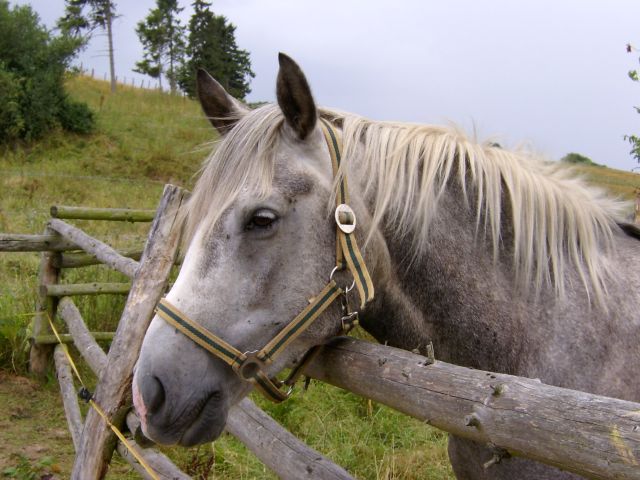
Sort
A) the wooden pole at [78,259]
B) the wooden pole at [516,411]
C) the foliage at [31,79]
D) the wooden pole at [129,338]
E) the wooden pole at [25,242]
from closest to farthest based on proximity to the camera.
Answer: the wooden pole at [516,411] < the wooden pole at [129,338] < the wooden pole at [25,242] < the wooden pole at [78,259] < the foliage at [31,79]

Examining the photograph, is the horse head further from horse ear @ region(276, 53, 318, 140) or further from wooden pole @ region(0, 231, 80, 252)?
wooden pole @ region(0, 231, 80, 252)

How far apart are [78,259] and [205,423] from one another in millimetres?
4635

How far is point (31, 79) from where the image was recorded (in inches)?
761

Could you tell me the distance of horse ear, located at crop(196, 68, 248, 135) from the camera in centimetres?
219

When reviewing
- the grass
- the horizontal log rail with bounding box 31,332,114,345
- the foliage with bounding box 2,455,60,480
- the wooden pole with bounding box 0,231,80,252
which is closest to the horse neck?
the grass

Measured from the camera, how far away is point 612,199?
235 centimetres

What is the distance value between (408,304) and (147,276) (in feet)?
5.30

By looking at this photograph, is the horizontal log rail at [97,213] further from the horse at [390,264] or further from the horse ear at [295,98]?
the horse ear at [295,98]

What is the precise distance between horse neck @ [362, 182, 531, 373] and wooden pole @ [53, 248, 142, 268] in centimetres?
420

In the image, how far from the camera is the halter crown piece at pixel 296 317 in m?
1.66

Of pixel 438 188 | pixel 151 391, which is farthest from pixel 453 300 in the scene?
pixel 151 391

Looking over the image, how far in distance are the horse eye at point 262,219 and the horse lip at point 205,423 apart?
0.54 meters

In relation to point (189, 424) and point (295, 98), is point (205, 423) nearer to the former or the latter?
point (189, 424)

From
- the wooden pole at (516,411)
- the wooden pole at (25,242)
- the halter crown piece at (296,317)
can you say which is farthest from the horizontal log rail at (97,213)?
the wooden pole at (516,411)
